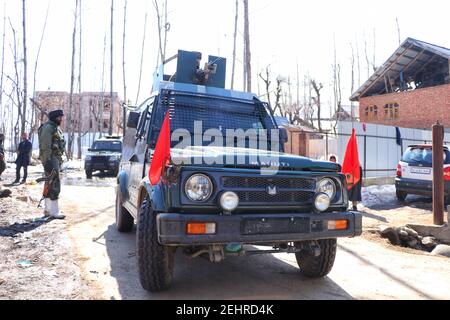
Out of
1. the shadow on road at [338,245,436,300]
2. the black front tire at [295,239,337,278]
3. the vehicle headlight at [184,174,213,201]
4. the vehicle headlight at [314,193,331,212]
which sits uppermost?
the vehicle headlight at [184,174,213,201]

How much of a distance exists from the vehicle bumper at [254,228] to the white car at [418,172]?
717cm

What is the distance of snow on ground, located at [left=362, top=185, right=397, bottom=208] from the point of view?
11.0 metres

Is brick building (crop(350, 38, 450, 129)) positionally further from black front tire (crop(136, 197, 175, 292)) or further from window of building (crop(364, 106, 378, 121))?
black front tire (crop(136, 197, 175, 292))

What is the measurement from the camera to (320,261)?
406 centimetres

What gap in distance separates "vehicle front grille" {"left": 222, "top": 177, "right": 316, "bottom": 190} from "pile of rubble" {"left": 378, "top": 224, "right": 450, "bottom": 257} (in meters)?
3.93

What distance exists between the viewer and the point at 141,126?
4961 millimetres

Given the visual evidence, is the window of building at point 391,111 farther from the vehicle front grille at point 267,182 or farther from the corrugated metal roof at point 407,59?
the vehicle front grille at point 267,182

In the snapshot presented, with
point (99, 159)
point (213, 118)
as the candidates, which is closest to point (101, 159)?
point (99, 159)

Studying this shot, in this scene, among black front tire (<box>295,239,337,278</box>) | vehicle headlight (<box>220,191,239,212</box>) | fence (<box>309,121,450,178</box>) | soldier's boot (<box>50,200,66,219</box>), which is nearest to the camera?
vehicle headlight (<box>220,191,239,212</box>)

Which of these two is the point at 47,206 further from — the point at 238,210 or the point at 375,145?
the point at 375,145

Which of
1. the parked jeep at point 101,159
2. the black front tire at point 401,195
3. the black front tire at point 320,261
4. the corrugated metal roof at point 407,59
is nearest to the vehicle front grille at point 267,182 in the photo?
the black front tire at point 320,261

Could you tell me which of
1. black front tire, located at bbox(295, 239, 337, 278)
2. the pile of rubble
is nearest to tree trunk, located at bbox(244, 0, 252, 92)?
the pile of rubble
